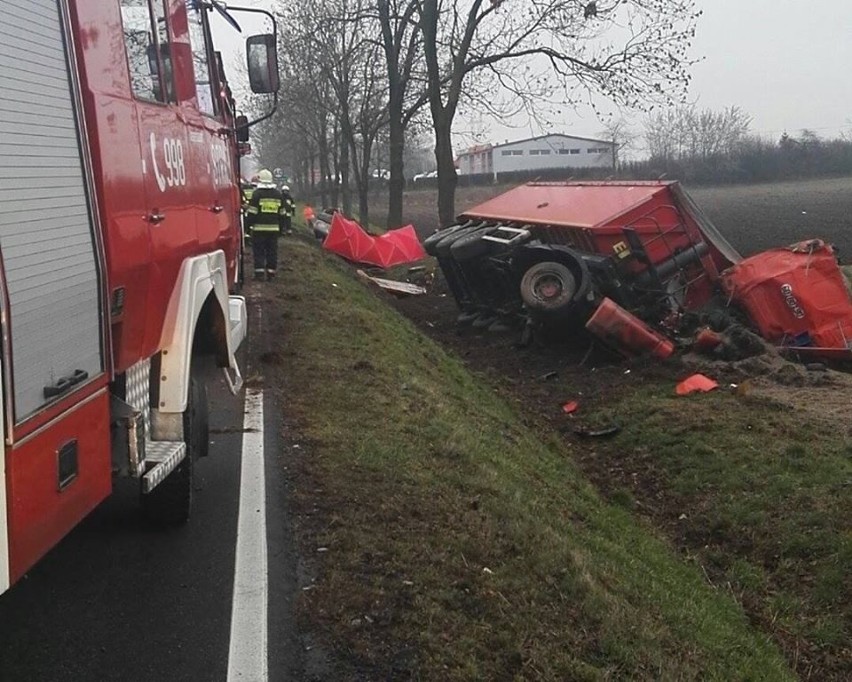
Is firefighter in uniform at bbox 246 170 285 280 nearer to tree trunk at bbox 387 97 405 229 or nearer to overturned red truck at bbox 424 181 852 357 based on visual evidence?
overturned red truck at bbox 424 181 852 357

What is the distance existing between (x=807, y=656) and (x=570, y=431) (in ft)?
14.7

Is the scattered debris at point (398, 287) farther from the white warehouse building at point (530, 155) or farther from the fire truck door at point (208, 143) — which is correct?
the white warehouse building at point (530, 155)

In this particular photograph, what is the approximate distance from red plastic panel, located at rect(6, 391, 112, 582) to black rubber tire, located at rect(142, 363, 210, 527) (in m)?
1.20

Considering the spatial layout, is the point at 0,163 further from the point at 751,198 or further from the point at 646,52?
the point at 751,198

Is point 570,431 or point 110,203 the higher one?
point 110,203

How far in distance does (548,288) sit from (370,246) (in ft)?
35.9

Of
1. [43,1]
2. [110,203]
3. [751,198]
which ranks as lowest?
[751,198]

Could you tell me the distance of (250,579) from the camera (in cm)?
439

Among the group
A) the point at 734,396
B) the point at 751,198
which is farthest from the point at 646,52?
the point at 751,198

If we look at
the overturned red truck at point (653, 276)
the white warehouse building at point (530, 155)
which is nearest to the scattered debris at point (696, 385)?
the overturned red truck at point (653, 276)

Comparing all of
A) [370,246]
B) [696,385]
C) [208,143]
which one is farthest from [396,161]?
[208,143]

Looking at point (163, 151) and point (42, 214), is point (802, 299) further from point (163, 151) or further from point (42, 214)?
point (42, 214)

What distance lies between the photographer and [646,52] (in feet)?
72.2

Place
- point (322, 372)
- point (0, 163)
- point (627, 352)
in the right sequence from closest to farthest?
point (0, 163) → point (322, 372) → point (627, 352)
